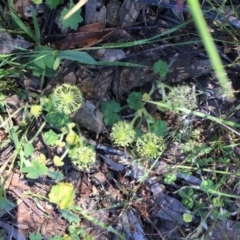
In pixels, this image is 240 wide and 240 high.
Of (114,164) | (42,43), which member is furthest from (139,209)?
(42,43)

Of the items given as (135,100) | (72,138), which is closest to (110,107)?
(135,100)

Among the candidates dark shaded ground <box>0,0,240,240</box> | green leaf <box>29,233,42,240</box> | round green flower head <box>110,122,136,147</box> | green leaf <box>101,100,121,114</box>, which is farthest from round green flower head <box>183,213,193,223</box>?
green leaf <box>29,233,42,240</box>

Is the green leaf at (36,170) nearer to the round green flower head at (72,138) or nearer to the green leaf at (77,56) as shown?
the round green flower head at (72,138)

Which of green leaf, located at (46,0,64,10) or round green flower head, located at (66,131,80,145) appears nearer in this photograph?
green leaf, located at (46,0,64,10)

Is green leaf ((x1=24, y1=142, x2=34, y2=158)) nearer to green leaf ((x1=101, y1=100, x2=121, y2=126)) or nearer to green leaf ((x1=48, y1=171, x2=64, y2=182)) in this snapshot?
green leaf ((x1=48, y1=171, x2=64, y2=182))

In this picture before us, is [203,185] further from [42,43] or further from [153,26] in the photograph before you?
[42,43]

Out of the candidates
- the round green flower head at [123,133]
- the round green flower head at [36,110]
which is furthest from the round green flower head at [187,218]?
the round green flower head at [36,110]

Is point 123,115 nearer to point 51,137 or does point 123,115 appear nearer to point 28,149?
point 51,137
